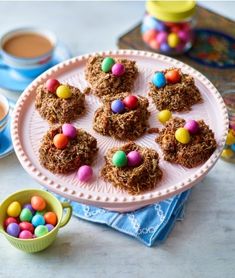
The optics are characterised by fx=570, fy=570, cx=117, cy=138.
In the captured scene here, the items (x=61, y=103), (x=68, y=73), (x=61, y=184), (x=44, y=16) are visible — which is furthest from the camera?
(x=44, y=16)

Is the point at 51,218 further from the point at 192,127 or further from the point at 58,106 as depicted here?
the point at 192,127

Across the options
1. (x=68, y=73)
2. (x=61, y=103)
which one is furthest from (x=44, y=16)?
(x=61, y=103)

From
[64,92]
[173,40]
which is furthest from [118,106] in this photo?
[173,40]

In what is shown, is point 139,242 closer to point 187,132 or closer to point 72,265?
point 72,265

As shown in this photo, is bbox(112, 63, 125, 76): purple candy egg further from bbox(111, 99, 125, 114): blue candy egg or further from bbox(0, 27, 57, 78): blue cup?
bbox(0, 27, 57, 78): blue cup

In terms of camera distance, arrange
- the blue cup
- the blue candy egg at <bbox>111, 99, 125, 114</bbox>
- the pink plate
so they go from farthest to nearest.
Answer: the blue cup
the blue candy egg at <bbox>111, 99, 125, 114</bbox>
the pink plate

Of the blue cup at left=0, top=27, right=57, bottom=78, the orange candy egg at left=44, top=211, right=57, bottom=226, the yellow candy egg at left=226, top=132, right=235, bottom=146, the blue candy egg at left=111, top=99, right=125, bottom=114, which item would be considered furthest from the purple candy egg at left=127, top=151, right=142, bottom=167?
the blue cup at left=0, top=27, right=57, bottom=78

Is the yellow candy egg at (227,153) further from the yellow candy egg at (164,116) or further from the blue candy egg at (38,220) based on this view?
the blue candy egg at (38,220)
